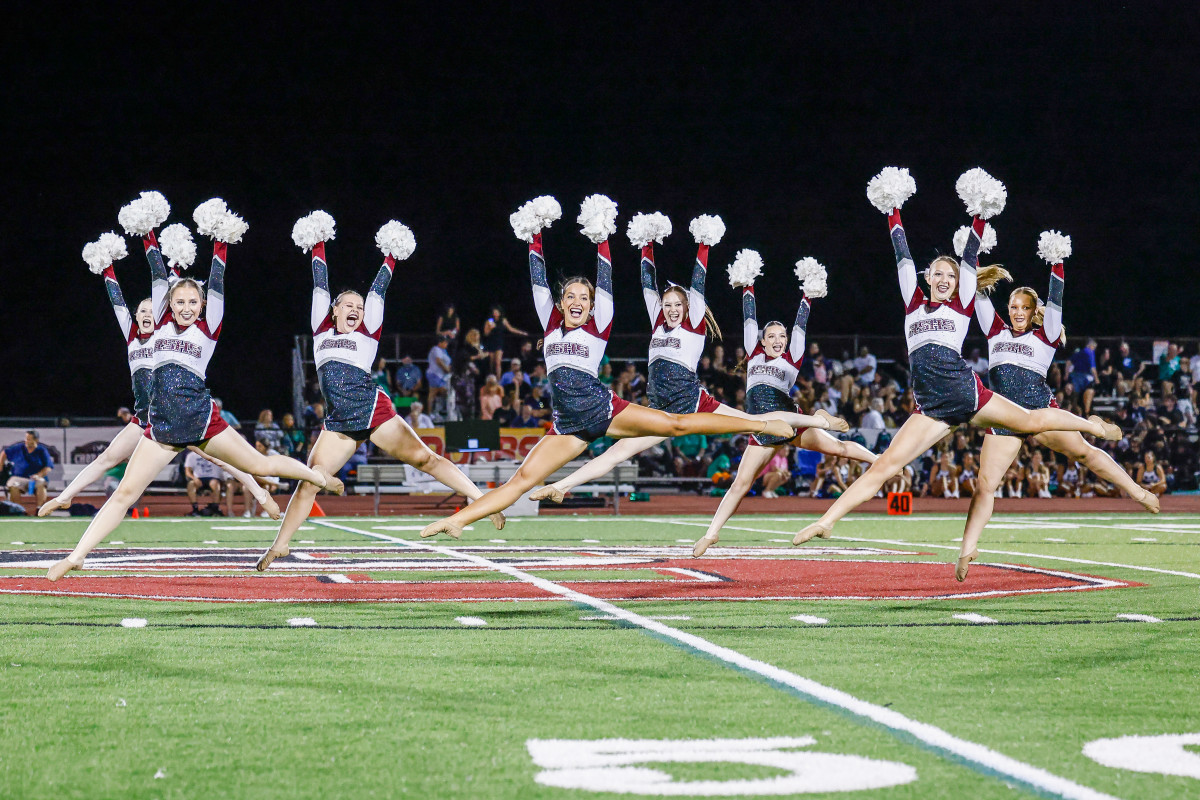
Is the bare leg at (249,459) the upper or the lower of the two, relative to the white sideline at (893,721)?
upper

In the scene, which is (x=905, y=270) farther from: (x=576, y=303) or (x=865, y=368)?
(x=865, y=368)

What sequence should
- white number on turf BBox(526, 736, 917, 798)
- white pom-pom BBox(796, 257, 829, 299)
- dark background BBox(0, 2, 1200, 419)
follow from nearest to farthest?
1. white number on turf BBox(526, 736, 917, 798)
2. white pom-pom BBox(796, 257, 829, 299)
3. dark background BBox(0, 2, 1200, 419)

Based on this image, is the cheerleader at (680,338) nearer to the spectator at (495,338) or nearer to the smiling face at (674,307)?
the smiling face at (674,307)

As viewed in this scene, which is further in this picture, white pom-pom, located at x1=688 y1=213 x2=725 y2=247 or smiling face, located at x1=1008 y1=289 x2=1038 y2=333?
white pom-pom, located at x1=688 y1=213 x2=725 y2=247

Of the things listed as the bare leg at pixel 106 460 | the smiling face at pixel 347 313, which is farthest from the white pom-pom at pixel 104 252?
the smiling face at pixel 347 313

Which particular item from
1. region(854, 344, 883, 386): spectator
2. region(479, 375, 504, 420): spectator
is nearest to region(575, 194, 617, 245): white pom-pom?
region(479, 375, 504, 420): spectator

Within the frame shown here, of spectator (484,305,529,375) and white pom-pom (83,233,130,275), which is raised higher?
spectator (484,305,529,375)

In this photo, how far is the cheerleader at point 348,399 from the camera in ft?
27.4

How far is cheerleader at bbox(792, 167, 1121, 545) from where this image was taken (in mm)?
7852

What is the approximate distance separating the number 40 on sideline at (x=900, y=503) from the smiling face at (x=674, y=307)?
9711 mm

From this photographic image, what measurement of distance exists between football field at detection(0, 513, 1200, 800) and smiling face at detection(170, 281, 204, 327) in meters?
1.75

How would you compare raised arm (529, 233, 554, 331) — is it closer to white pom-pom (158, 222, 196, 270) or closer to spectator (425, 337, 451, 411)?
white pom-pom (158, 222, 196, 270)

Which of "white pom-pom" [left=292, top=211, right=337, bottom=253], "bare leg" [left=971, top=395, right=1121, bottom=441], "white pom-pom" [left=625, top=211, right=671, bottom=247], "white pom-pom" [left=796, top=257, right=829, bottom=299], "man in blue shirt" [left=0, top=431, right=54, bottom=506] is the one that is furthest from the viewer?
"man in blue shirt" [left=0, top=431, right=54, bottom=506]

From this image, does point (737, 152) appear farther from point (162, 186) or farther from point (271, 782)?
point (271, 782)
